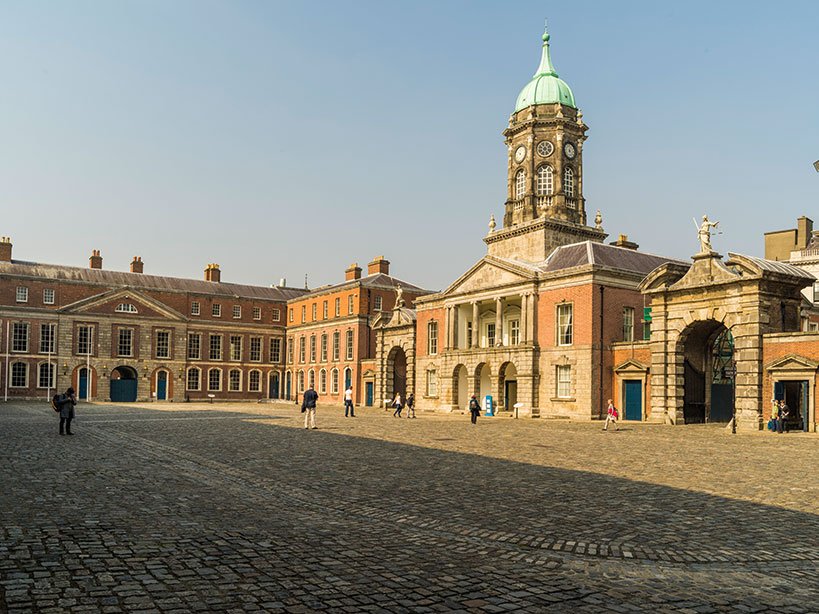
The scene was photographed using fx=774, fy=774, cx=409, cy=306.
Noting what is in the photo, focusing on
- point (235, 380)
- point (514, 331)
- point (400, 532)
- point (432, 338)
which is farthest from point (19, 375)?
point (400, 532)

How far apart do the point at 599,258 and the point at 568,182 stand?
10.4m

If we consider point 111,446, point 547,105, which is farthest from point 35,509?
point 547,105

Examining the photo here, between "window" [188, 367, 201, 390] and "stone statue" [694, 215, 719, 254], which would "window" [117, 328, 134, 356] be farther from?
"stone statue" [694, 215, 719, 254]

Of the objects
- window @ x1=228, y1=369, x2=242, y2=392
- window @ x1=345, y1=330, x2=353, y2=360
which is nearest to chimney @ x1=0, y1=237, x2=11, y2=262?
window @ x1=228, y1=369, x2=242, y2=392

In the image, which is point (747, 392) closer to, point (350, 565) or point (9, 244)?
point (350, 565)

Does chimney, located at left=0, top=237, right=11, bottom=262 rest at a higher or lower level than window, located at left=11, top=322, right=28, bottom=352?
higher

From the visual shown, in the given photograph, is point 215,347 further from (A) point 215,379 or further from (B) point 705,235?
(B) point 705,235

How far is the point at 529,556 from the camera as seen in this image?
29.8ft

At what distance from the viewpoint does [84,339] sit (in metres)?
75.0

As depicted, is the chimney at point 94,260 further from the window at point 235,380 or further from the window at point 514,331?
the window at point 514,331

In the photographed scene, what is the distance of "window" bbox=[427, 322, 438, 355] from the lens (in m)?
59.9

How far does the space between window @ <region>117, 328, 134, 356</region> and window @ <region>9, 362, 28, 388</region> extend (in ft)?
28.4

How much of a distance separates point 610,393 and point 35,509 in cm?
3801

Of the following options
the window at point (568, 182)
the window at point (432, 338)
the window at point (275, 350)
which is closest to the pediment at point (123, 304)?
the window at point (275, 350)
